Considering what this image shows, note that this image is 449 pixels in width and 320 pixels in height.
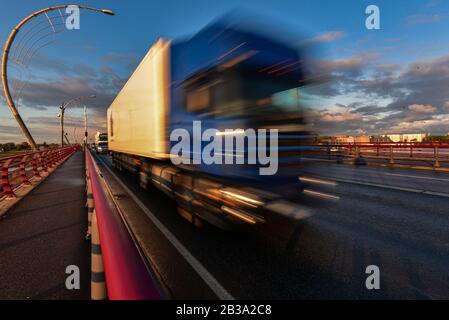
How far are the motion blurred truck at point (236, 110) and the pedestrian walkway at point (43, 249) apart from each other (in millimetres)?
2165

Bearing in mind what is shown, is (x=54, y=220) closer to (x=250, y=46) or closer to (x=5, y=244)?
(x=5, y=244)

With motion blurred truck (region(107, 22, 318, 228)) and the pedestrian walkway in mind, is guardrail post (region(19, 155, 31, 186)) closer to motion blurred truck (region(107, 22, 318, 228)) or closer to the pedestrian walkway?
the pedestrian walkway

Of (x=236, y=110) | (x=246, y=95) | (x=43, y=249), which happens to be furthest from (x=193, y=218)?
(x=246, y=95)

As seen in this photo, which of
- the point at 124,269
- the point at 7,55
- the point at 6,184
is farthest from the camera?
the point at 7,55

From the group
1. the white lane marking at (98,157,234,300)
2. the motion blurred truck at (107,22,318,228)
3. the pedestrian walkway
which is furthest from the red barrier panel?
the motion blurred truck at (107,22,318,228)

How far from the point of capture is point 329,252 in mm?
4500

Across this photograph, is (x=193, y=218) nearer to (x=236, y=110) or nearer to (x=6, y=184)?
(x=236, y=110)

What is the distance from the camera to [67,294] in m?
3.31

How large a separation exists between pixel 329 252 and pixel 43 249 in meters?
4.60

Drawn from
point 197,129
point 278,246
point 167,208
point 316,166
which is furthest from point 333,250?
point 167,208

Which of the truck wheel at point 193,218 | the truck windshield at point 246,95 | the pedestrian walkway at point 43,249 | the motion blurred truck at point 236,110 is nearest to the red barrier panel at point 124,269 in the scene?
the pedestrian walkway at point 43,249

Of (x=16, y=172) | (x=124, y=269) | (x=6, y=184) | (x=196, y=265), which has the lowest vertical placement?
(x=196, y=265)

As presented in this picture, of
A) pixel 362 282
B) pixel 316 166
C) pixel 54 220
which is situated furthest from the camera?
pixel 54 220

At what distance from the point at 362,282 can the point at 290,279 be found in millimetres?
864
